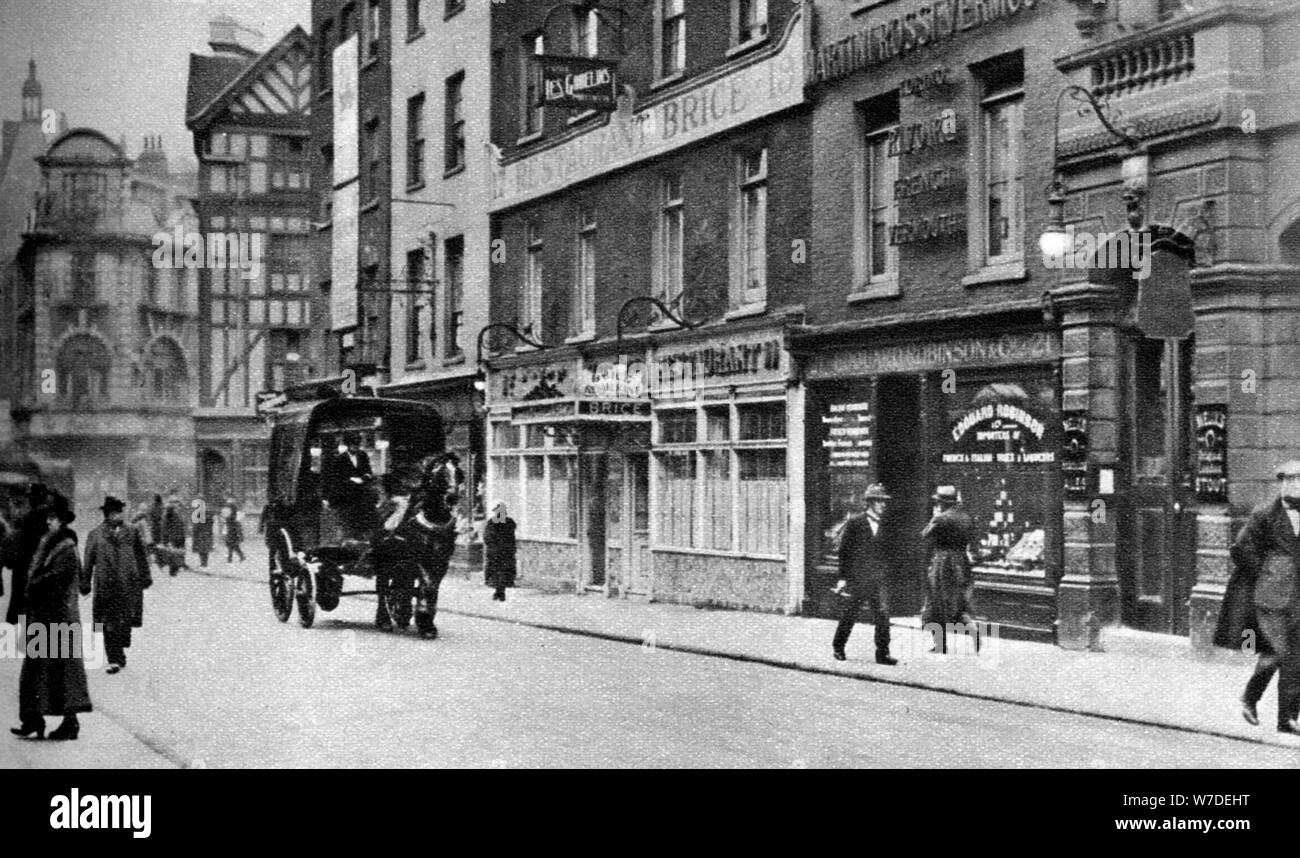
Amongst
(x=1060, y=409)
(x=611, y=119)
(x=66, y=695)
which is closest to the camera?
(x=66, y=695)

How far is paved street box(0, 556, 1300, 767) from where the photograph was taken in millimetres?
11133

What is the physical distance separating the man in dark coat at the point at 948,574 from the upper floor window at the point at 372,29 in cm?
2299

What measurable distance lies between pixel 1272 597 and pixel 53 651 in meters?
8.47

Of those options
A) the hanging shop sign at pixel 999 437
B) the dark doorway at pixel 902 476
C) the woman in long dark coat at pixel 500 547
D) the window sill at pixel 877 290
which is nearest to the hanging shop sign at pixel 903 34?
the window sill at pixel 877 290

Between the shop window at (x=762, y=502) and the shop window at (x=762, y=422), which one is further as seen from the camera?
the shop window at (x=762, y=422)

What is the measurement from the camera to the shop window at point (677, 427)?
25281 millimetres

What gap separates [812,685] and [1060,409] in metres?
4.70

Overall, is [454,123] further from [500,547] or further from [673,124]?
[500,547]

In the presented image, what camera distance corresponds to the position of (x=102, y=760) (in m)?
10.8

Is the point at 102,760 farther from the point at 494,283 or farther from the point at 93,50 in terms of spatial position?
the point at 494,283

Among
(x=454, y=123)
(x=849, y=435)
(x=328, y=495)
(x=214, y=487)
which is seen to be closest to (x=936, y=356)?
(x=849, y=435)

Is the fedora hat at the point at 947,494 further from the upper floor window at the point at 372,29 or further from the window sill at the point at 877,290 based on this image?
the upper floor window at the point at 372,29

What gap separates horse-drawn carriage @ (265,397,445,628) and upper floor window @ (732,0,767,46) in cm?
679
